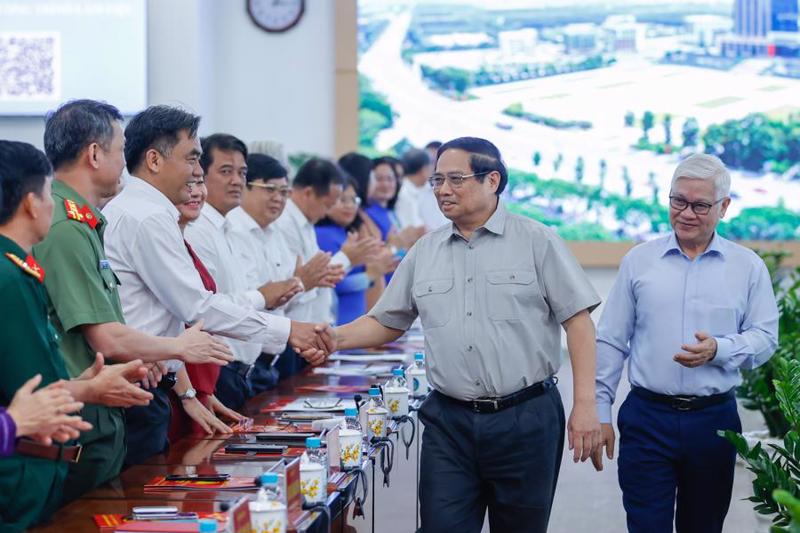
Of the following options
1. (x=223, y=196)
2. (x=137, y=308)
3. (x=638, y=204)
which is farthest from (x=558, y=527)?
(x=638, y=204)

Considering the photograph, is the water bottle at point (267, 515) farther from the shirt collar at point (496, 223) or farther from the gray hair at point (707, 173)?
the gray hair at point (707, 173)

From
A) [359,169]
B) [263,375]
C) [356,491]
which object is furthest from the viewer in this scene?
[359,169]

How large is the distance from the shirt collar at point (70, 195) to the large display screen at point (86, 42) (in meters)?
6.01

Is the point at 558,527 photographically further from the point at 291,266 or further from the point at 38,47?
the point at 38,47

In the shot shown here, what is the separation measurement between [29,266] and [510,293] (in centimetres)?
136

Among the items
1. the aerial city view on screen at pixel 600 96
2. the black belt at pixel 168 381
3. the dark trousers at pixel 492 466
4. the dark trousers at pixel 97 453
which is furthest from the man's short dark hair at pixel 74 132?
the aerial city view on screen at pixel 600 96

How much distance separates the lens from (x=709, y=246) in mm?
3707

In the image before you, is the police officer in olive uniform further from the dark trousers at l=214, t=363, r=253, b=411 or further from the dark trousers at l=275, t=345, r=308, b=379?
the dark trousers at l=275, t=345, r=308, b=379

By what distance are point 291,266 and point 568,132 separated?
5.45m

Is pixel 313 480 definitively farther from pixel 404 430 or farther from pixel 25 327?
pixel 404 430

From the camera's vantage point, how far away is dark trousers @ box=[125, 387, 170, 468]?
3342mm

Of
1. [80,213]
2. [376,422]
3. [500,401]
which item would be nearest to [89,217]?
[80,213]

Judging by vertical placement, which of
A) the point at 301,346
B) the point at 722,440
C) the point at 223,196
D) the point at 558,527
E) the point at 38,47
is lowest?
the point at 558,527

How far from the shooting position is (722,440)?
11.8ft
